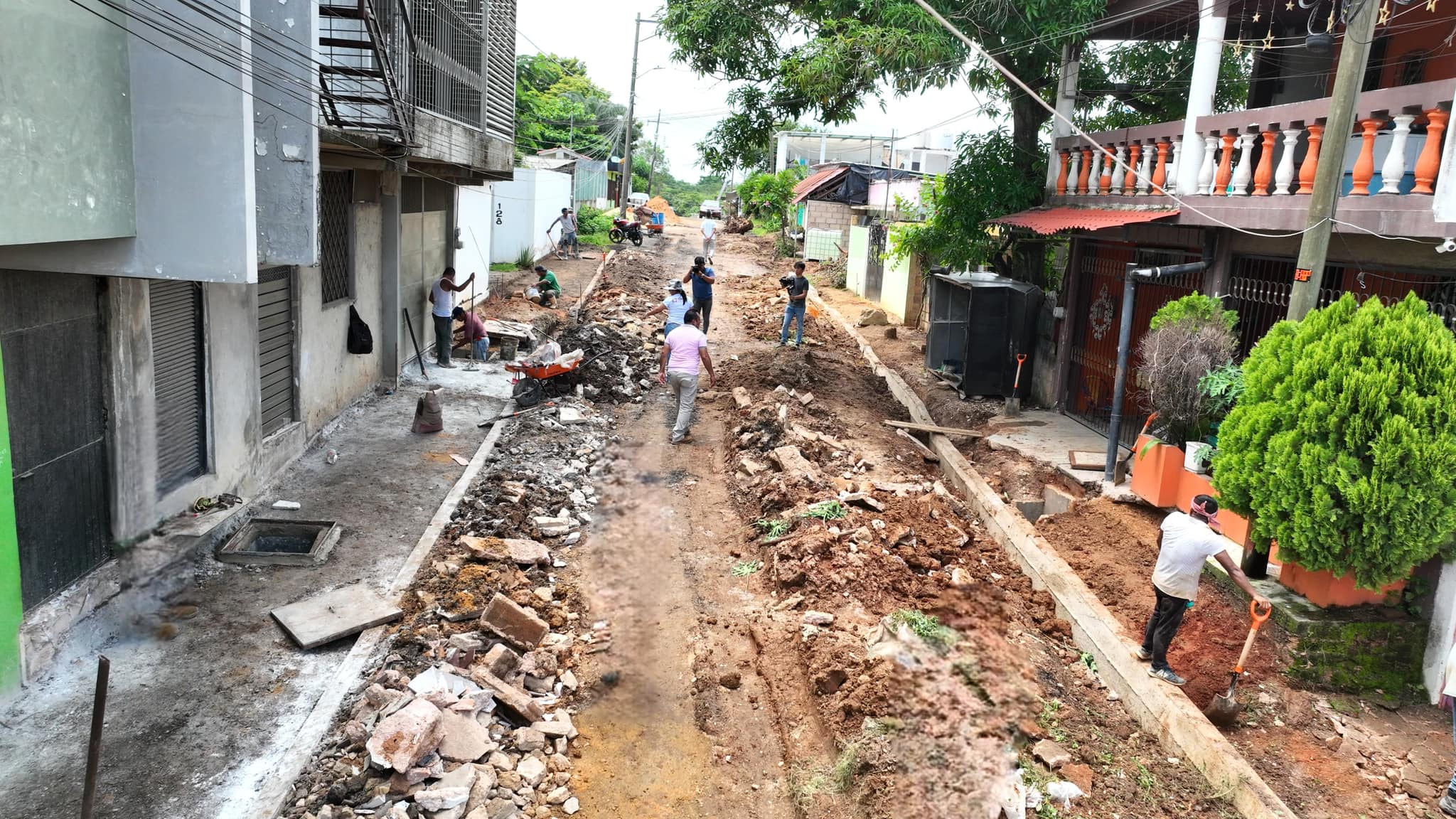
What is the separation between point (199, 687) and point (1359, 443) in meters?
7.77

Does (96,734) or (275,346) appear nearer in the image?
(96,734)

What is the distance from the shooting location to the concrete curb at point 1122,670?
5.55 meters

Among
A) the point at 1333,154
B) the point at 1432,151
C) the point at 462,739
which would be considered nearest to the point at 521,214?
the point at 1333,154

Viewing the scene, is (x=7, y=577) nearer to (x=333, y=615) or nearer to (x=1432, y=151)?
(x=333, y=615)

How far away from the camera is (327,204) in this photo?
1206cm

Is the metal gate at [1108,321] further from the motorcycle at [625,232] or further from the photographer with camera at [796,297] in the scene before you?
the motorcycle at [625,232]

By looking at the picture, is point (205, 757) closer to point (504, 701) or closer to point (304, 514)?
point (504, 701)

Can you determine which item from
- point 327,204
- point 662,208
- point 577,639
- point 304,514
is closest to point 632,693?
point 577,639

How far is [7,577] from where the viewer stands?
5.54 metres

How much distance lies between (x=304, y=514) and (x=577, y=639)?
344cm

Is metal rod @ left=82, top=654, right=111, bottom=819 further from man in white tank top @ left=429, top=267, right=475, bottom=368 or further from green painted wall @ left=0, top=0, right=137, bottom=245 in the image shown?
man in white tank top @ left=429, top=267, right=475, bottom=368

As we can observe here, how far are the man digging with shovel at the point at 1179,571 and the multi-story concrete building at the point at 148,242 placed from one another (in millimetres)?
6427

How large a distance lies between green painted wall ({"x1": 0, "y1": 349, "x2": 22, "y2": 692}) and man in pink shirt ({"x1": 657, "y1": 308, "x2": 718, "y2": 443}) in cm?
762

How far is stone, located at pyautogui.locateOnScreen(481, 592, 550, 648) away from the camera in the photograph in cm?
699
